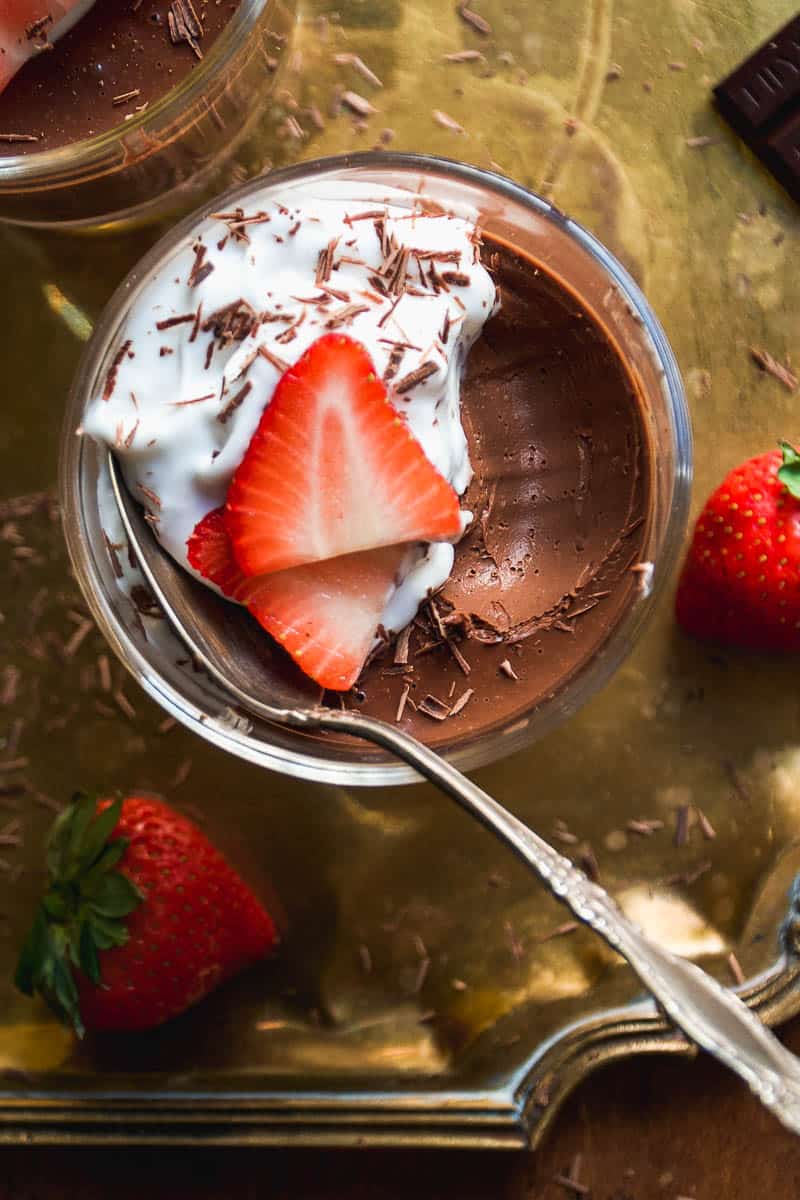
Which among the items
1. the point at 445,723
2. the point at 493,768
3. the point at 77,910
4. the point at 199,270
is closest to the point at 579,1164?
the point at 493,768

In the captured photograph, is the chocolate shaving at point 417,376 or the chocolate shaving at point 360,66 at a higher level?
the chocolate shaving at point 360,66

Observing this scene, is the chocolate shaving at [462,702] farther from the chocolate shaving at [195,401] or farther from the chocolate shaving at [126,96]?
the chocolate shaving at [126,96]

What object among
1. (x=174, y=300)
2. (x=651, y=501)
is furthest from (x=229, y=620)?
(x=651, y=501)

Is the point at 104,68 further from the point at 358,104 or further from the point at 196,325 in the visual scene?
the point at 196,325

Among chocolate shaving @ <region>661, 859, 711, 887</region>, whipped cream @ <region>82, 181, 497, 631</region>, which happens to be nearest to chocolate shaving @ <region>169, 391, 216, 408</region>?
whipped cream @ <region>82, 181, 497, 631</region>

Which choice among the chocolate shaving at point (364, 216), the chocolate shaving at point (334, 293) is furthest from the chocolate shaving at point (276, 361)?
the chocolate shaving at point (364, 216)

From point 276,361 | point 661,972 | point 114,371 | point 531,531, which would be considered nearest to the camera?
point 661,972

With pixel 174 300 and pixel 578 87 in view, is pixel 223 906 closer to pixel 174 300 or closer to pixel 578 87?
pixel 174 300
